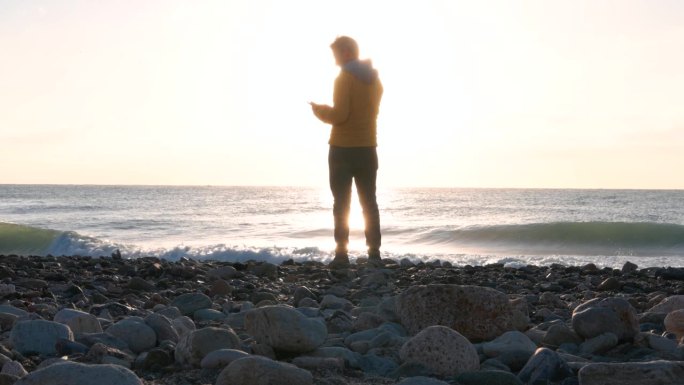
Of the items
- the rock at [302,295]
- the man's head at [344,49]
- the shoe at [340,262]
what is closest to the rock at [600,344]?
the rock at [302,295]

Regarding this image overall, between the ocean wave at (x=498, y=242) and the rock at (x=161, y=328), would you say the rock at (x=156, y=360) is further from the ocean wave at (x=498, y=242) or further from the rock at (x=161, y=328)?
the ocean wave at (x=498, y=242)

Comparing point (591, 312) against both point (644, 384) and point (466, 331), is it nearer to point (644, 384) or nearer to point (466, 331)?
point (466, 331)

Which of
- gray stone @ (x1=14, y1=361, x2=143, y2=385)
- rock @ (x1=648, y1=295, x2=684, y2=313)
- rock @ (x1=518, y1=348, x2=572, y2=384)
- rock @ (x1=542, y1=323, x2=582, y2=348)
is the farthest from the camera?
rock @ (x1=648, y1=295, x2=684, y2=313)

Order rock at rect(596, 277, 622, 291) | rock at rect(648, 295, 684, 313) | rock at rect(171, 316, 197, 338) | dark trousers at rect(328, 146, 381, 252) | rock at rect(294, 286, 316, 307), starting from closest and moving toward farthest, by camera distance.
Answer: rock at rect(171, 316, 197, 338) < rock at rect(648, 295, 684, 313) < rock at rect(294, 286, 316, 307) < rock at rect(596, 277, 622, 291) < dark trousers at rect(328, 146, 381, 252)

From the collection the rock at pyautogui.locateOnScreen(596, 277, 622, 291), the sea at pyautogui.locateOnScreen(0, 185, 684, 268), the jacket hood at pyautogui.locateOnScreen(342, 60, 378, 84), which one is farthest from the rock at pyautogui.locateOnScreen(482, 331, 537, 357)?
the sea at pyautogui.locateOnScreen(0, 185, 684, 268)

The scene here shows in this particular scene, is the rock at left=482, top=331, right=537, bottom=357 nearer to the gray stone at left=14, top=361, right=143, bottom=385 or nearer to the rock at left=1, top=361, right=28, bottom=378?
the gray stone at left=14, top=361, right=143, bottom=385

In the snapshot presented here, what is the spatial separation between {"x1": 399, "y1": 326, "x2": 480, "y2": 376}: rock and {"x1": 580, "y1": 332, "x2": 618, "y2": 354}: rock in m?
0.48

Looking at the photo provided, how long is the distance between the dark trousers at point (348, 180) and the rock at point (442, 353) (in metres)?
3.33

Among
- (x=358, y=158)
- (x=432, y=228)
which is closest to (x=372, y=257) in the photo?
(x=358, y=158)

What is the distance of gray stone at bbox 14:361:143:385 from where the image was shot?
164 centimetres

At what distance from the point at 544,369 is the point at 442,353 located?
295 mm

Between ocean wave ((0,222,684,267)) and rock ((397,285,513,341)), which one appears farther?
ocean wave ((0,222,684,267))

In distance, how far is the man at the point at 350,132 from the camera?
5508 millimetres

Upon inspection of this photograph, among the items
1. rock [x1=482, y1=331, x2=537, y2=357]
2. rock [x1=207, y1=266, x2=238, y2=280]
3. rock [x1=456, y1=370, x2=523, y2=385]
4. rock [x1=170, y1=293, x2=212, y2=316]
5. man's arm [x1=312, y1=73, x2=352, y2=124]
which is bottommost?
rock [x1=207, y1=266, x2=238, y2=280]
